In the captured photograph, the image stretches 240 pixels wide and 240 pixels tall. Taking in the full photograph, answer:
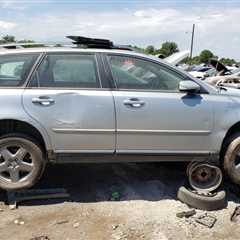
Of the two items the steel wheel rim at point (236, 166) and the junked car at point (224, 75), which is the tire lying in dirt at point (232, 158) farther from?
the junked car at point (224, 75)

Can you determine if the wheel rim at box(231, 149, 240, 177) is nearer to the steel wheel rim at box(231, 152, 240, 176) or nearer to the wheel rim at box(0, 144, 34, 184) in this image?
the steel wheel rim at box(231, 152, 240, 176)

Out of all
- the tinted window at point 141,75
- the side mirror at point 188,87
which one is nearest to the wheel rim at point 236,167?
the side mirror at point 188,87

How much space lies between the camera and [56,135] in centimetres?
525

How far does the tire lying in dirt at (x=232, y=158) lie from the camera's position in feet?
18.2

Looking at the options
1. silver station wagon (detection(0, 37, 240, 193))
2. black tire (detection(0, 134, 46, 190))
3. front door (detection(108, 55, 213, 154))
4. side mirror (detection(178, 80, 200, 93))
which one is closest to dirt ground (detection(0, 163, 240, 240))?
black tire (detection(0, 134, 46, 190))

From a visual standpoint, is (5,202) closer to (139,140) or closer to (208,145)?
(139,140)

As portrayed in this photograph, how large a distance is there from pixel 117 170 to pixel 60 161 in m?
1.26

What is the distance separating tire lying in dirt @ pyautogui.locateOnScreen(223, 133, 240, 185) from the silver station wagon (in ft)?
0.04

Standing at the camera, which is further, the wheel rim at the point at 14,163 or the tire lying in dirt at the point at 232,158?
the tire lying in dirt at the point at 232,158

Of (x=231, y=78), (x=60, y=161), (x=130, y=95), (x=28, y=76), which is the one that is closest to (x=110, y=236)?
(x=60, y=161)

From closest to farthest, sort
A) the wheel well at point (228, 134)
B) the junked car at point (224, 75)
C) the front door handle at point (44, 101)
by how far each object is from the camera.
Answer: the front door handle at point (44, 101) → the wheel well at point (228, 134) → the junked car at point (224, 75)

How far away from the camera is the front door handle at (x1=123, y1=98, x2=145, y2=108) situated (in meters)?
5.29

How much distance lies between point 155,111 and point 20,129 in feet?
5.03

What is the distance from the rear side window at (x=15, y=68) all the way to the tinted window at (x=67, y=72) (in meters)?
0.14
